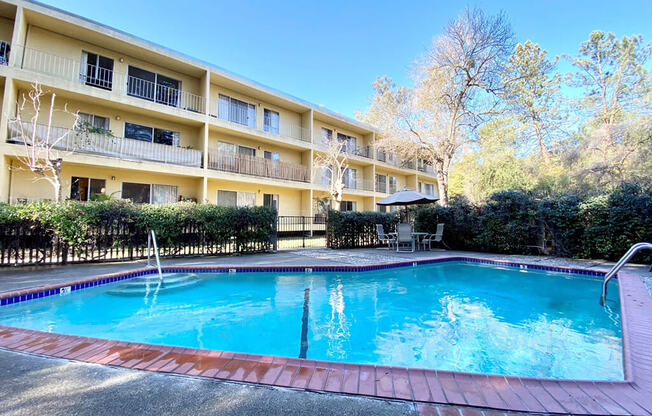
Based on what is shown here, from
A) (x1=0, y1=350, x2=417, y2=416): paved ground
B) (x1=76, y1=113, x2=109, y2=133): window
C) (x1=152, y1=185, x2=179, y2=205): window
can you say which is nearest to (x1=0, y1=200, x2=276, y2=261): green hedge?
(x1=76, y1=113, x2=109, y2=133): window

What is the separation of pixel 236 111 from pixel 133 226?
978cm

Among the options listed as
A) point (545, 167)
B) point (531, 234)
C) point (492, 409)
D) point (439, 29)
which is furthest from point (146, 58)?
point (545, 167)

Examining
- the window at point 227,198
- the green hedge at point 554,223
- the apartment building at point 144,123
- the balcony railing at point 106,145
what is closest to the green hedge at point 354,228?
the green hedge at point 554,223

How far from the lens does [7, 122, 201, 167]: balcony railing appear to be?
969cm

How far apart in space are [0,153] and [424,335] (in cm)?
1357

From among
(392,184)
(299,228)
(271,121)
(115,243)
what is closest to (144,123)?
(271,121)

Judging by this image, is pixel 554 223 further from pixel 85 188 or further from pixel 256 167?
pixel 85 188

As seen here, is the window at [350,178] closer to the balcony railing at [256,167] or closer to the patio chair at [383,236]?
the balcony railing at [256,167]

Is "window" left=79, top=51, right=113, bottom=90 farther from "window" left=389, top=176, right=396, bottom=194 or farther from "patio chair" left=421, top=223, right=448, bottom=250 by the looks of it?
"window" left=389, top=176, right=396, bottom=194

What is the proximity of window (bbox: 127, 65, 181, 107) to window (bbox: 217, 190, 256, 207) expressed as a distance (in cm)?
487

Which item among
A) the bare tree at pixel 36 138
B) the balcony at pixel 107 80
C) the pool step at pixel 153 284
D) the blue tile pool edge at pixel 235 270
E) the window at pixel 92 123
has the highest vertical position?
the balcony at pixel 107 80

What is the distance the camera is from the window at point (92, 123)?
10984mm

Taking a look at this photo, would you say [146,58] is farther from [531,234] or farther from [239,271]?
[531,234]

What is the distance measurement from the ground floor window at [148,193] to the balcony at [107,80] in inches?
151
